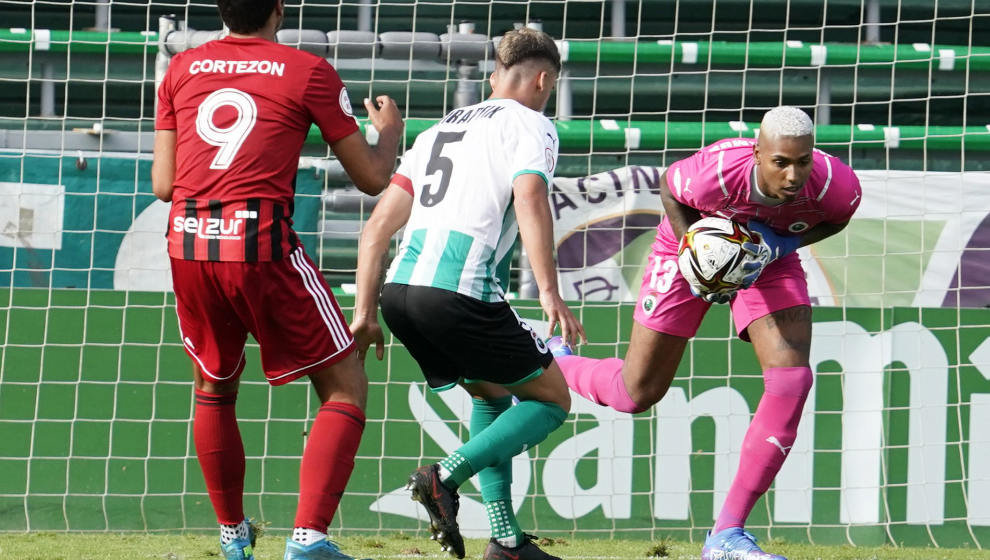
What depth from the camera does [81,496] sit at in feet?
20.2

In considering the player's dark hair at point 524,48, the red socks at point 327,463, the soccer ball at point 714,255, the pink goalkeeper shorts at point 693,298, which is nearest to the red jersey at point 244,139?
the red socks at point 327,463

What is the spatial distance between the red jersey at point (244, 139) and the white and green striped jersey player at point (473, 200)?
0.45 meters

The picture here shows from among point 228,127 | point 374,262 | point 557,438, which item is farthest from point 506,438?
point 557,438

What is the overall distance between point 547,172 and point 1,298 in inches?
147

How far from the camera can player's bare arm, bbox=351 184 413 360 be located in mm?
3900

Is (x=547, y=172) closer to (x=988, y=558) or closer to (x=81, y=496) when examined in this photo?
(x=988, y=558)

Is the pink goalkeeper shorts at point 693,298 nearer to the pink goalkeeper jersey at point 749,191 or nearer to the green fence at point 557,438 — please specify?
the pink goalkeeper jersey at point 749,191

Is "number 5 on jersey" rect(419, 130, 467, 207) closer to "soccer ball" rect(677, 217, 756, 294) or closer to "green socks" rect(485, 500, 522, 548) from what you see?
"soccer ball" rect(677, 217, 756, 294)

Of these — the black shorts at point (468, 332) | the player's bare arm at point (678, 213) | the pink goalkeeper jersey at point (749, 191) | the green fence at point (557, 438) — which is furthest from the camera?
the green fence at point (557, 438)

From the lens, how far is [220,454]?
3832 mm

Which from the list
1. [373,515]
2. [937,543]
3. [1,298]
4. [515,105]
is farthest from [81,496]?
[937,543]

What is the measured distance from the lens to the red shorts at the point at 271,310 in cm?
354

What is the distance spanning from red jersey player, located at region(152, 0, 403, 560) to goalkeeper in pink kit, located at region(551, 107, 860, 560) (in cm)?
132

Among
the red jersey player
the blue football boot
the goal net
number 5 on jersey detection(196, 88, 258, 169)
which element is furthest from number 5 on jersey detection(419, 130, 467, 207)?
the goal net
